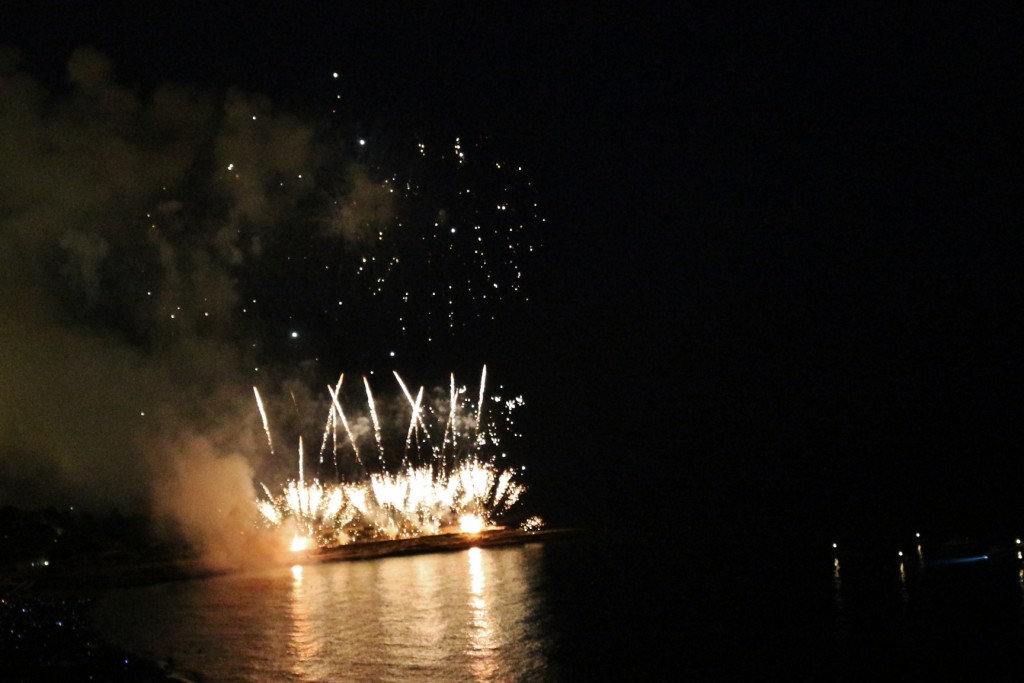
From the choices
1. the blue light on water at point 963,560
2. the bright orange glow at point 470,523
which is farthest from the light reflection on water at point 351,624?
the blue light on water at point 963,560

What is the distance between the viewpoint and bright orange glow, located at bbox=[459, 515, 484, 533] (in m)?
44.9

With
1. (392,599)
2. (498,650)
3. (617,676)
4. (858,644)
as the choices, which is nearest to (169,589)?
(392,599)

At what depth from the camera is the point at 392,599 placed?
899 inches

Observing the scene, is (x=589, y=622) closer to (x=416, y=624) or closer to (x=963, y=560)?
(x=416, y=624)

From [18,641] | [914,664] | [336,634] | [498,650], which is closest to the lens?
[18,641]

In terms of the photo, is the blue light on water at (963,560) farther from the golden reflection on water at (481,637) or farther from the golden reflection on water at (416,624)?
the golden reflection on water at (481,637)

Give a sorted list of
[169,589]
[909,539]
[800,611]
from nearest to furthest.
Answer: [800,611], [169,589], [909,539]

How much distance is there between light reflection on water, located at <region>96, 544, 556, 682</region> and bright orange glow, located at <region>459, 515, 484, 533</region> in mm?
13275

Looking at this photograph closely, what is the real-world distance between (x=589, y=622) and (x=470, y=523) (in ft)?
91.6

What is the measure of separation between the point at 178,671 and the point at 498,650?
17.8ft

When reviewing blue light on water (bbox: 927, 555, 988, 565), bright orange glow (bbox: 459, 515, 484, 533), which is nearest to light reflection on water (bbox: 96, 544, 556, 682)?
bright orange glow (bbox: 459, 515, 484, 533)

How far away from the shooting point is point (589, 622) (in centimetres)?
1848

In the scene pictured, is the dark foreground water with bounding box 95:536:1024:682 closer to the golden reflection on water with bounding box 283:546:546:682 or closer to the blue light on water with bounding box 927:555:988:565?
the golden reflection on water with bounding box 283:546:546:682

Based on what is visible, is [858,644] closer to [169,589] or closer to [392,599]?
[392,599]
